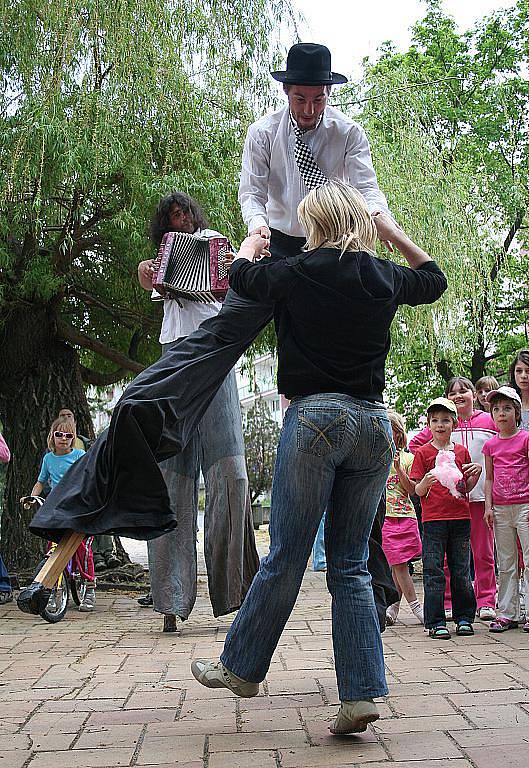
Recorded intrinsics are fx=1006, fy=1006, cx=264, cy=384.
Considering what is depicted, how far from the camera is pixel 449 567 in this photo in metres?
7.12

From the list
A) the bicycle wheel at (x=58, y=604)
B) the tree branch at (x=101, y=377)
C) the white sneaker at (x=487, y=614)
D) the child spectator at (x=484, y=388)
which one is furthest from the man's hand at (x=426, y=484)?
the tree branch at (x=101, y=377)

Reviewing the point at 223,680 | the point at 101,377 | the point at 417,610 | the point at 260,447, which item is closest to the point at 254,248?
the point at 223,680

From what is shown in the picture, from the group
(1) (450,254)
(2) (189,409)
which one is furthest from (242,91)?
(2) (189,409)

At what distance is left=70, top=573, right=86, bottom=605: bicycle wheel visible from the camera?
A: 9.30 meters

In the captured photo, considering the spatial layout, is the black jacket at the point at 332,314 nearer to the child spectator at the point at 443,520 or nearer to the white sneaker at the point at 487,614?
the child spectator at the point at 443,520

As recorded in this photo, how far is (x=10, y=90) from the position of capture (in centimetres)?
930

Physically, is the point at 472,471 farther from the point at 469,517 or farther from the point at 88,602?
the point at 88,602

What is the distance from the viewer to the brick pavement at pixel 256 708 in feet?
11.6

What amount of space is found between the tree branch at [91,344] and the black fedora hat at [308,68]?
711 centimetres

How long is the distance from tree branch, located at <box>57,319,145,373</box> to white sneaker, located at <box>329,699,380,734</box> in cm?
786

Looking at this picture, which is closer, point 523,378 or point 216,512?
point 216,512

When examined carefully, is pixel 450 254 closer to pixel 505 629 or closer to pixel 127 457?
pixel 505 629

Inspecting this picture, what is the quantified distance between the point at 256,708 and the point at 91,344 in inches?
297

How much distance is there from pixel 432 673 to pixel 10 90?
6.75 meters
